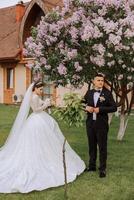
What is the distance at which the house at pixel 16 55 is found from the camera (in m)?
28.0

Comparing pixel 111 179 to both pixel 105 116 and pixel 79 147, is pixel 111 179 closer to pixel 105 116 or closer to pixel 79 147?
pixel 105 116

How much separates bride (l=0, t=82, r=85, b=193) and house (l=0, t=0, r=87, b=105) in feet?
60.0

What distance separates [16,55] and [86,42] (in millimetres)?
18081

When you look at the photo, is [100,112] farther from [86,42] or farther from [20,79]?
[20,79]

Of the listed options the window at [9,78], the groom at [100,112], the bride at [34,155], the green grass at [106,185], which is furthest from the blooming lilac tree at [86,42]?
the window at [9,78]

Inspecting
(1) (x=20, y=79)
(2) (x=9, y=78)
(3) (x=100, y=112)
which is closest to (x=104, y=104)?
(3) (x=100, y=112)

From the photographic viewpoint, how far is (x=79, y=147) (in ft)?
38.7

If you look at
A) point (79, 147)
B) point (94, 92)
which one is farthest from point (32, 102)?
point (79, 147)

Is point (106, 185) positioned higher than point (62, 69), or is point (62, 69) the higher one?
point (62, 69)

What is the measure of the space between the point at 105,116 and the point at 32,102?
4.68ft

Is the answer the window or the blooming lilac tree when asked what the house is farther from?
the blooming lilac tree

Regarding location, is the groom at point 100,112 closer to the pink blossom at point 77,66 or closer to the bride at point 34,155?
the bride at point 34,155

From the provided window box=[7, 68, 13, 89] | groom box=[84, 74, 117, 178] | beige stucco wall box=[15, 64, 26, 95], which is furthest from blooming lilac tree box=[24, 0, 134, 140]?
window box=[7, 68, 13, 89]

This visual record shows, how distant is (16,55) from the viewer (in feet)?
95.3
